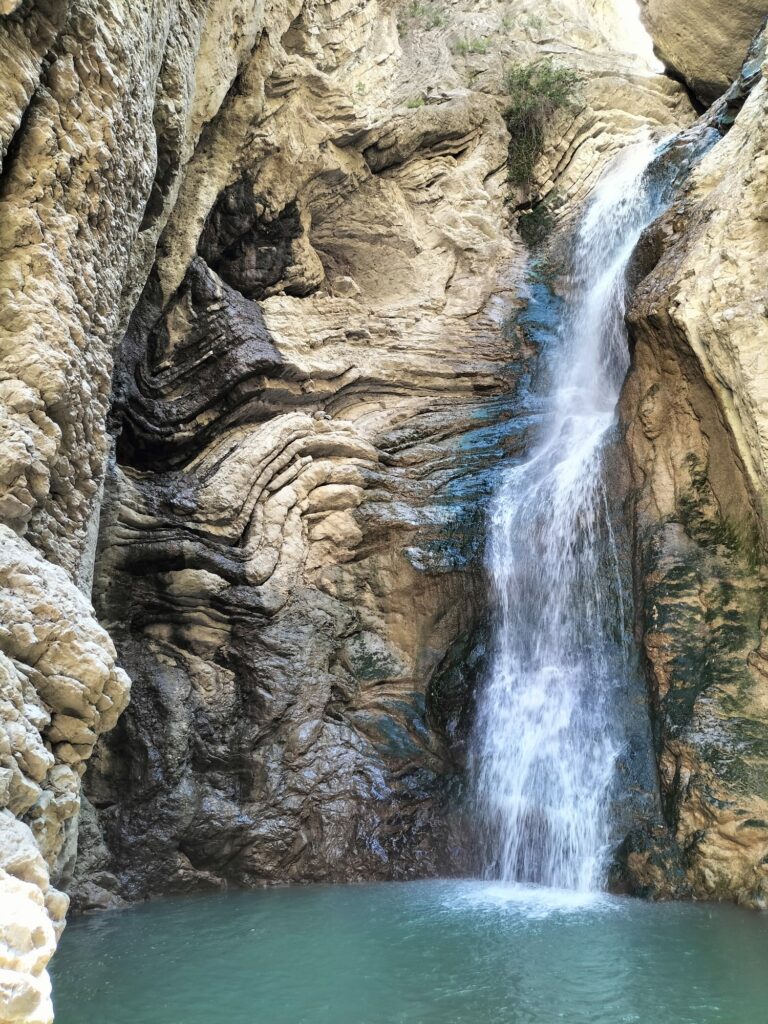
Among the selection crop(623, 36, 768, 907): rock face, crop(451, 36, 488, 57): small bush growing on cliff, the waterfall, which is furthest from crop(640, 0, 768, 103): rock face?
the waterfall

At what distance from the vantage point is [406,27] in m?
16.1

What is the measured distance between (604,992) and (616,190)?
12581 millimetres

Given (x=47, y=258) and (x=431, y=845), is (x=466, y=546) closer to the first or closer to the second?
(x=431, y=845)

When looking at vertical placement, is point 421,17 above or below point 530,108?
above

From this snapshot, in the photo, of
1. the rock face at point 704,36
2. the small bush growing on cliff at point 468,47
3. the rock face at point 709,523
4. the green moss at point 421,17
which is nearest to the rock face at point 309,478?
the small bush growing on cliff at point 468,47

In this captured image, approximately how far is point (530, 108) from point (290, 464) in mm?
9100

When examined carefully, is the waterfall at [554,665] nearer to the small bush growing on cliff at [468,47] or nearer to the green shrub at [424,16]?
the small bush growing on cliff at [468,47]

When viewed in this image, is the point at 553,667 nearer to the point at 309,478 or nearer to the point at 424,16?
the point at 309,478

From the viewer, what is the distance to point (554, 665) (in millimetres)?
8859

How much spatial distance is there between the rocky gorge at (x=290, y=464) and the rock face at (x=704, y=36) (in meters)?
0.10

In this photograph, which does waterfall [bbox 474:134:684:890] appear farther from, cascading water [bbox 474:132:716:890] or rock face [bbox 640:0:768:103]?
rock face [bbox 640:0:768:103]

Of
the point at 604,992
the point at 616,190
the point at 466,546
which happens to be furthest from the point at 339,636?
the point at 616,190

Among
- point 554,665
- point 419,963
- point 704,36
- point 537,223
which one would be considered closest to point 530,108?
point 537,223

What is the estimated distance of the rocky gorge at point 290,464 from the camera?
5191 mm
